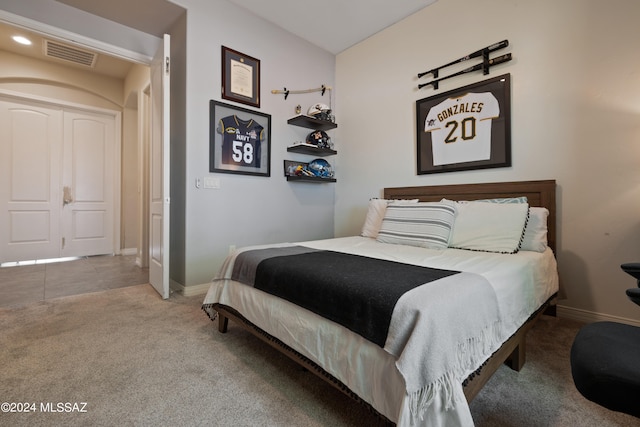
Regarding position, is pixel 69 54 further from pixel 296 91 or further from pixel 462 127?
pixel 462 127

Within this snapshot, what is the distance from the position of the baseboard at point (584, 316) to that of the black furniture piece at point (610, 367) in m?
1.62

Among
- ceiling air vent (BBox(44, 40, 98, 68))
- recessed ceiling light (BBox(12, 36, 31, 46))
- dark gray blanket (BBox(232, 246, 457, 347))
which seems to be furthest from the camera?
ceiling air vent (BBox(44, 40, 98, 68))

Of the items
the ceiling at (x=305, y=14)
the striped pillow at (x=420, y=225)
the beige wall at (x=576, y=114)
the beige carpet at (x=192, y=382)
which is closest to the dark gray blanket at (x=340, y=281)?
the beige carpet at (x=192, y=382)

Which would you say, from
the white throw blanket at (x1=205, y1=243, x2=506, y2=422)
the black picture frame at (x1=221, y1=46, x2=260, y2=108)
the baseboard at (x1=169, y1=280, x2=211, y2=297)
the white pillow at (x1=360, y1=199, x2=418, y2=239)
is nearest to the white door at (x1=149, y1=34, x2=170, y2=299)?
the baseboard at (x1=169, y1=280, x2=211, y2=297)

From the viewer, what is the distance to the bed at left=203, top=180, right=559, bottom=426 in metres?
0.88

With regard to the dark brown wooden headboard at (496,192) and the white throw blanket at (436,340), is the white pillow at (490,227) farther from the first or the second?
the white throw blanket at (436,340)

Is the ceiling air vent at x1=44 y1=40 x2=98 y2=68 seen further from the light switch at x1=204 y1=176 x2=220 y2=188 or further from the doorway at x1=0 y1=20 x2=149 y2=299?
the light switch at x1=204 y1=176 x2=220 y2=188

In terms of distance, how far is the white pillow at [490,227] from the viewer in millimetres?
1887

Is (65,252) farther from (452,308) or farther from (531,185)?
(531,185)

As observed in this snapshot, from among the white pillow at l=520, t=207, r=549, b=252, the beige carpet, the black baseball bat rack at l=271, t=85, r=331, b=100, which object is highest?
the black baseball bat rack at l=271, t=85, r=331, b=100

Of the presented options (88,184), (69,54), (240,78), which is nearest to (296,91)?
(240,78)

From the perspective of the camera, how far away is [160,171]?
2.62m

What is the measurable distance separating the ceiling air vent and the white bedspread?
4062mm

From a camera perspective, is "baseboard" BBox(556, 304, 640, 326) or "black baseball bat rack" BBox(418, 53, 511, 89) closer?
"baseboard" BBox(556, 304, 640, 326)
